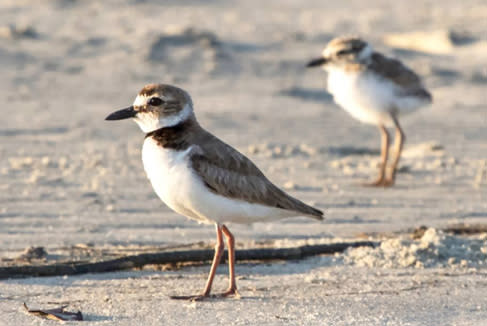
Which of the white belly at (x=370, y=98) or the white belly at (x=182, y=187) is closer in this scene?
the white belly at (x=182, y=187)

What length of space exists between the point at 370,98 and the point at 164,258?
3.76 meters

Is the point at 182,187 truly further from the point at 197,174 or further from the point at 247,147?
the point at 247,147

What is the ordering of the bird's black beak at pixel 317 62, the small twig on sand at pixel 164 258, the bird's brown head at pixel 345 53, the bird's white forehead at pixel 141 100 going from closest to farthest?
the bird's white forehead at pixel 141 100, the small twig on sand at pixel 164 258, the bird's brown head at pixel 345 53, the bird's black beak at pixel 317 62

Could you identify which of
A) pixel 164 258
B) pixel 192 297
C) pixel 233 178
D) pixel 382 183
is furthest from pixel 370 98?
pixel 192 297

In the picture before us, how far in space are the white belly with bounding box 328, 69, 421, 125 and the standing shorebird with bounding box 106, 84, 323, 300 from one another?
143 inches

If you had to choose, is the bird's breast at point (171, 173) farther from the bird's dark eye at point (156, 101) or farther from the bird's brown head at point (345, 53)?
the bird's brown head at point (345, 53)

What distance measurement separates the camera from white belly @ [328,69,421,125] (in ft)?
30.0

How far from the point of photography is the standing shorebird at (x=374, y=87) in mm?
9148

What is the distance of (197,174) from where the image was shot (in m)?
5.23

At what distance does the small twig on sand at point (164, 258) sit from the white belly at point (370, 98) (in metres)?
2.96

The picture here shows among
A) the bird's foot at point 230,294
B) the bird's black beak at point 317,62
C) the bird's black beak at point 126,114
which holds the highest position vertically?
the bird's black beak at point 126,114

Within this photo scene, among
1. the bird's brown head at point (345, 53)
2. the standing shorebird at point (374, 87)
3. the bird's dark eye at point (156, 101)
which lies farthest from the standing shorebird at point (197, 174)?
the bird's brown head at point (345, 53)

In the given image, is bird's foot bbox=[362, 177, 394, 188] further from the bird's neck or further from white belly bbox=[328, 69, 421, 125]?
the bird's neck

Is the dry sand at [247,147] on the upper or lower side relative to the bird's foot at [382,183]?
upper
